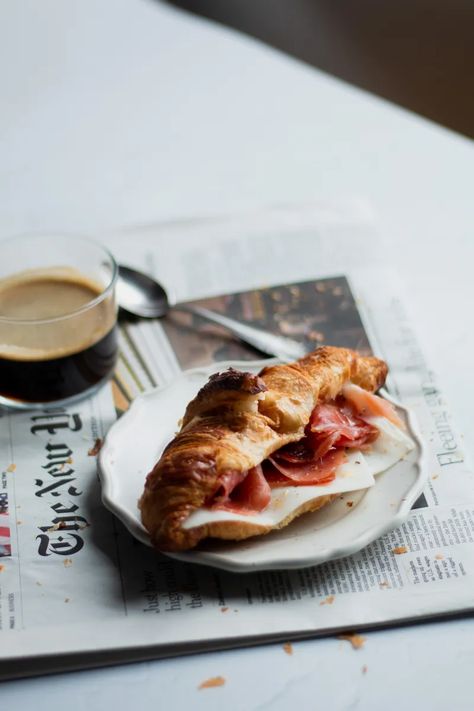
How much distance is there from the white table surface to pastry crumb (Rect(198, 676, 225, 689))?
0.44 metres

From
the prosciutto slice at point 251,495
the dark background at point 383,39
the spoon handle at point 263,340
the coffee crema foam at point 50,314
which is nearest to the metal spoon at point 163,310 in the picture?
the spoon handle at point 263,340

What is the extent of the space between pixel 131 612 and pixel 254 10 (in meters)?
1.60

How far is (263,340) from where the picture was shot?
4.04 feet

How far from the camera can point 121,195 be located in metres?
1.50

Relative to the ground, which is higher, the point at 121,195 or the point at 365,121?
the point at 365,121

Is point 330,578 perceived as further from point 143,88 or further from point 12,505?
point 143,88

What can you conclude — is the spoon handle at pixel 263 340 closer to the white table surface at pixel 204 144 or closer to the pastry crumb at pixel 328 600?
the white table surface at pixel 204 144

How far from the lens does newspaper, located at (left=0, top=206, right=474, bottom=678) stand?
2.77 ft

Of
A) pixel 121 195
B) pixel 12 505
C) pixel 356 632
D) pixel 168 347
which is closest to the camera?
pixel 356 632

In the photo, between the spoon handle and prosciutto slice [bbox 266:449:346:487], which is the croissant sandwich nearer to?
prosciutto slice [bbox 266:449:346:487]

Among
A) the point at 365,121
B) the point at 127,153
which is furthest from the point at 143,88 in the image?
the point at 365,121

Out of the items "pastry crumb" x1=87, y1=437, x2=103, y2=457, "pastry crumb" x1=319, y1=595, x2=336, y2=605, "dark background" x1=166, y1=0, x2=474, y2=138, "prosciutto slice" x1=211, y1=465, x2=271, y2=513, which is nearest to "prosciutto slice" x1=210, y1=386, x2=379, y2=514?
"prosciutto slice" x1=211, y1=465, x2=271, y2=513

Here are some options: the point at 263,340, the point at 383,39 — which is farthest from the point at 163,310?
the point at 383,39

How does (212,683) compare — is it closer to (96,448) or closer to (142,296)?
(96,448)
